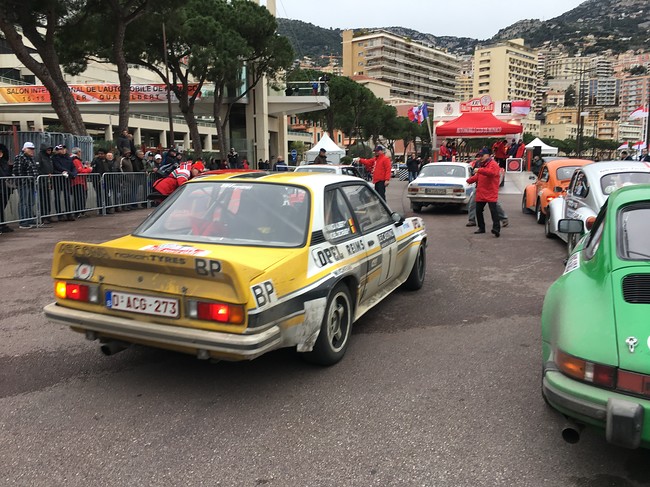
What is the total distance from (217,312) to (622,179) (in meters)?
7.10

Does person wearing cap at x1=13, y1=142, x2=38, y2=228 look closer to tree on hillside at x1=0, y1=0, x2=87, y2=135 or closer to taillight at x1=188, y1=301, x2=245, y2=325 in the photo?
tree on hillside at x1=0, y1=0, x2=87, y2=135

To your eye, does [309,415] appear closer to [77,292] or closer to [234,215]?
[234,215]

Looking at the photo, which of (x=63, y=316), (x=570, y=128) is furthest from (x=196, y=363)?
(x=570, y=128)

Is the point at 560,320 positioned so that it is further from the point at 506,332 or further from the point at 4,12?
the point at 4,12

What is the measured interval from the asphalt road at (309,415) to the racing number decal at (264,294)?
2.32 ft

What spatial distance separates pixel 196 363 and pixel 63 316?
1043mm

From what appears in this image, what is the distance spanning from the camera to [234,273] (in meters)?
3.30

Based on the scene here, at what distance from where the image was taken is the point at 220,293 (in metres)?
3.36

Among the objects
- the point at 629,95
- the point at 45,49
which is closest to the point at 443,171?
the point at 45,49

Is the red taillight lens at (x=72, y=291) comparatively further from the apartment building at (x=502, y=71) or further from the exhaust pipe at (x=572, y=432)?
the apartment building at (x=502, y=71)

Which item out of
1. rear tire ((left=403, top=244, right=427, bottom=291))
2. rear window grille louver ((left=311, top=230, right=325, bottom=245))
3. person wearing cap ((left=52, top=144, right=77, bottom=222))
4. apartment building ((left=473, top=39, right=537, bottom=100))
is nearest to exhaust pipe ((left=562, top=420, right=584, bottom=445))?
rear window grille louver ((left=311, top=230, right=325, bottom=245))

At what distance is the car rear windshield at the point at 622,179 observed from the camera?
26.2 feet

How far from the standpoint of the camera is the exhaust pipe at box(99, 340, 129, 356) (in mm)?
4027

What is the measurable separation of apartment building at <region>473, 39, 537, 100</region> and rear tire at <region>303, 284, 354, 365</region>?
174187 mm
